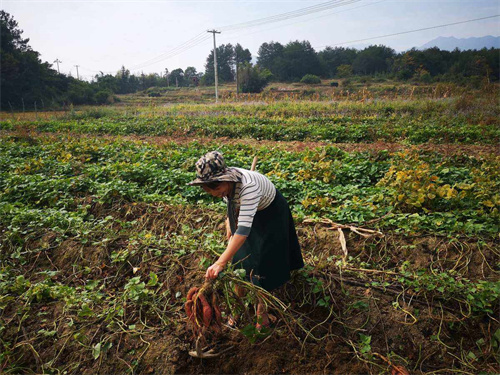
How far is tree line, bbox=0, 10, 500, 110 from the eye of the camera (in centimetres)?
3288

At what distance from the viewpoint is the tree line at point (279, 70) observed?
3288cm

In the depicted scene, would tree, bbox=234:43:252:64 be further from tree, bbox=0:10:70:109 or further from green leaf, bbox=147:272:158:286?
green leaf, bbox=147:272:158:286

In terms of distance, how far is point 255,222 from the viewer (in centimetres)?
254

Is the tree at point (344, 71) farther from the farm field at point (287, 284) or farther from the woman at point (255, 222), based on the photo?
the woman at point (255, 222)

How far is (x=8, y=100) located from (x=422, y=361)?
136 feet

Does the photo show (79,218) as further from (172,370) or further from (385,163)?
(385,163)

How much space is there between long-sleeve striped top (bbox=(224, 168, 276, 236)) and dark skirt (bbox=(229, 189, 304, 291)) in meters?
0.11

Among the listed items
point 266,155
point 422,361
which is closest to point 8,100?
point 266,155

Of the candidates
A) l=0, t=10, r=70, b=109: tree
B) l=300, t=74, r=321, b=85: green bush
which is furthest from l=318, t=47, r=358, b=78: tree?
l=0, t=10, r=70, b=109: tree

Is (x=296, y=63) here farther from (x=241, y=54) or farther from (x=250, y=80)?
(x=241, y=54)

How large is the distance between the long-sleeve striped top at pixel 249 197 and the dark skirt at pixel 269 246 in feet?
0.35

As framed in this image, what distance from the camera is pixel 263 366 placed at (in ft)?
7.95

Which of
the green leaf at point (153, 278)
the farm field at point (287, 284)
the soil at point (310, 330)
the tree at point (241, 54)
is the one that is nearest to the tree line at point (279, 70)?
the tree at point (241, 54)

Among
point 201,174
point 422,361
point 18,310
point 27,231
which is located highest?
point 201,174
